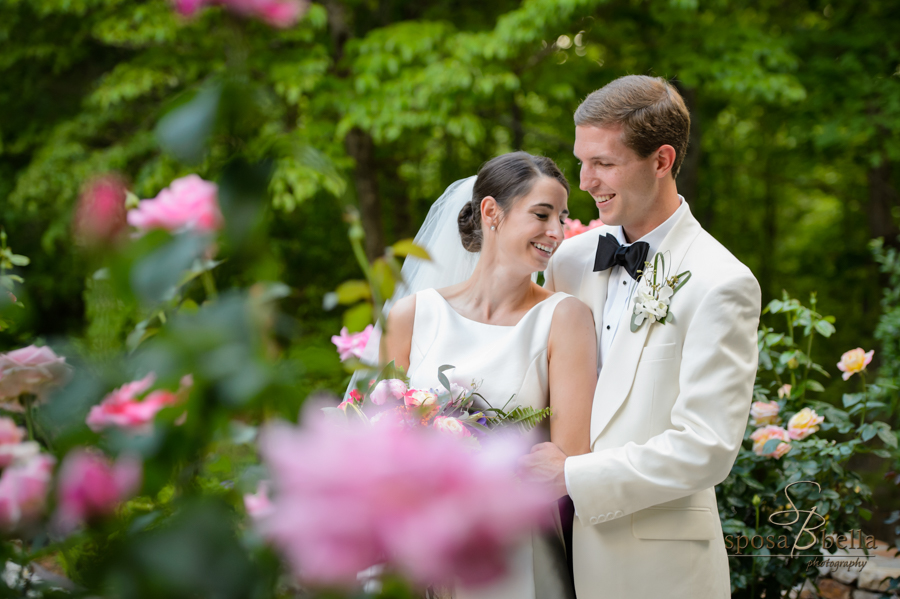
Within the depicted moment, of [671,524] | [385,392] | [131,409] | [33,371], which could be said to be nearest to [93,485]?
[131,409]

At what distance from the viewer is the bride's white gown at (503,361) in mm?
2395

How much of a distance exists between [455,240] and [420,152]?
6666 mm

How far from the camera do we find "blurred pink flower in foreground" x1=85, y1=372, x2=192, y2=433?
26.4 inches

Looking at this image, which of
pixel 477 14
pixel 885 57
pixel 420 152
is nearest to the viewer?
pixel 885 57

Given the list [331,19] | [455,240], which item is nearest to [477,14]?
[331,19]

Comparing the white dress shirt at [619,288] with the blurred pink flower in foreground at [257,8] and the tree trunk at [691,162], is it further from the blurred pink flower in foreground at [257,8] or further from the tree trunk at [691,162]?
the tree trunk at [691,162]

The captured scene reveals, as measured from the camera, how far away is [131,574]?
583 mm

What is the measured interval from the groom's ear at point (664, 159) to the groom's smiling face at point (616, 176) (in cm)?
1

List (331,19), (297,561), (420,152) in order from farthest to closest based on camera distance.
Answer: (420,152) < (331,19) < (297,561)

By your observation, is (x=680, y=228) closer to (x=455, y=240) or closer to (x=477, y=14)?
(x=455, y=240)

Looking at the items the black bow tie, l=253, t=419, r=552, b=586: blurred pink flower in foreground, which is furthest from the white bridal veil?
l=253, t=419, r=552, b=586: blurred pink flower in foreground

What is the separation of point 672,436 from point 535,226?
954mm

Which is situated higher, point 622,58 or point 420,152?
point 622,58

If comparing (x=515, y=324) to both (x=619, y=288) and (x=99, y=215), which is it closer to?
(x=619, y=288)
